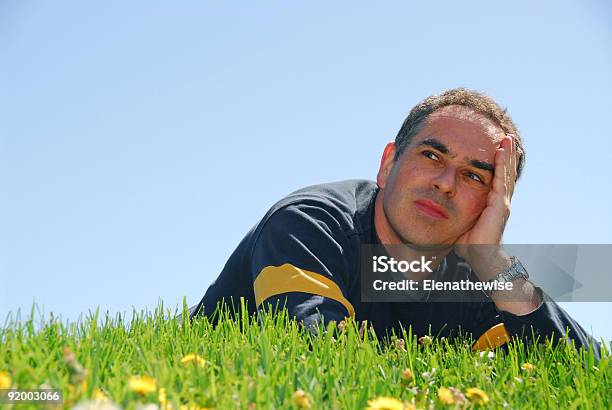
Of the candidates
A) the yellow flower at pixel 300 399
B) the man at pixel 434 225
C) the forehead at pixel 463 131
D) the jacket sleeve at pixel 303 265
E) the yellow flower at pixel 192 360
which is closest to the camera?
the yellow flower at pixel 300 399

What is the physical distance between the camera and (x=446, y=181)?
3906 mm

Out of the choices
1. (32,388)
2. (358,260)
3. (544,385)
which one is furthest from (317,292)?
(32,388)

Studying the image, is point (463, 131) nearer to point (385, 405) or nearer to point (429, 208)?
point (429, 208)

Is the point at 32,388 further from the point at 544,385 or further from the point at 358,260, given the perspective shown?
the point at 358,260

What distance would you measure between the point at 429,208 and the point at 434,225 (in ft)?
0.34

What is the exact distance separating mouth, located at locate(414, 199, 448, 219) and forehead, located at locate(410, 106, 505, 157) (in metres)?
0.34

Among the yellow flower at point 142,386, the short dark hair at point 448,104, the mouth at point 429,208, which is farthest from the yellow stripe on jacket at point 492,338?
the yellow flower at point 142,386

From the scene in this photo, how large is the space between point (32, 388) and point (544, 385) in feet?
5.62

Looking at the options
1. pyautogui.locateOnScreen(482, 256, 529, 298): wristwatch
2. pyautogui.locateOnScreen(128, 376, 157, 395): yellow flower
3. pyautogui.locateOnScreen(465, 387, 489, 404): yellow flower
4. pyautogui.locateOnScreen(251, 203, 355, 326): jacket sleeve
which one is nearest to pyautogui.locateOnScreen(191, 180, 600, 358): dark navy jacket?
pyautogui.locateOnScreen(251, 203, 355, 326): jacket sleeve

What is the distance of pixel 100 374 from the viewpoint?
2018 millimetres

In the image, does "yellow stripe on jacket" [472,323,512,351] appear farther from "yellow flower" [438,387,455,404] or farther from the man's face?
"yellow flower" [438,387,455,404]

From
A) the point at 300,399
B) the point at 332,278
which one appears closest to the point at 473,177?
the point at 332,278

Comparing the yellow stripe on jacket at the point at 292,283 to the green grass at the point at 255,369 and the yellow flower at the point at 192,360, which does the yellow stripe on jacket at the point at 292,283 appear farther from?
the yellow flower at the point at 192,360

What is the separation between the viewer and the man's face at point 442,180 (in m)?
3.95
